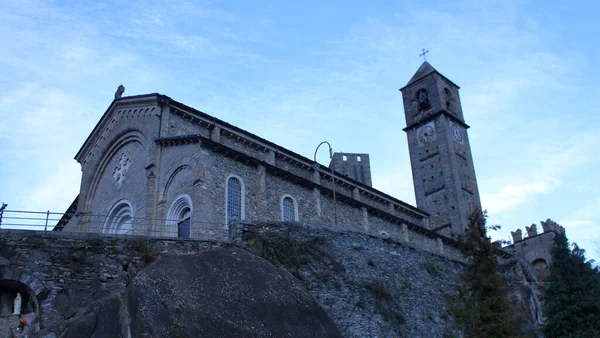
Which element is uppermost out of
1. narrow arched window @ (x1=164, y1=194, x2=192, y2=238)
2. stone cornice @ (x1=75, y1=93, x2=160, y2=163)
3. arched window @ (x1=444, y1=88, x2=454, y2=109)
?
arched window @ (x1=444, y1=88, x2=454, y2=109)

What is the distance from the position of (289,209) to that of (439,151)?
960 inches

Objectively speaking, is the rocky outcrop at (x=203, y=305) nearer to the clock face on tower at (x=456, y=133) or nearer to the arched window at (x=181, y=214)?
the arched window at (x=181, y=214)

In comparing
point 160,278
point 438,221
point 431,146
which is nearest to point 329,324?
point 160,278

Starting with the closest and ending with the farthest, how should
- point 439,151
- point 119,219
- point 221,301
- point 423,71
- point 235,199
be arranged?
point 221,301 < point 235,199 < point 119,219 < point 439,151 < point 423,71

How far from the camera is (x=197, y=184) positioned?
82.7 feet

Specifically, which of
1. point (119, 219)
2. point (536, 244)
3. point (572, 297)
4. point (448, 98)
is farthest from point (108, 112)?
point (536, 244)

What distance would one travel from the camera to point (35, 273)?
15.4 meters

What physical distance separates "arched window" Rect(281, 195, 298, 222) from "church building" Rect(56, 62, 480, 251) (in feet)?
0.17

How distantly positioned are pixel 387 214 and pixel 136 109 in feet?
50.6

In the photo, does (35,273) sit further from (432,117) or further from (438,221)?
(432,117)

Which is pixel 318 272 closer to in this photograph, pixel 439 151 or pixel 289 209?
pixel 289 209

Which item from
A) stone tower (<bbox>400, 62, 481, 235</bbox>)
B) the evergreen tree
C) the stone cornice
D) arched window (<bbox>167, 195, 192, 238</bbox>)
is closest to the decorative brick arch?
the stone cornice

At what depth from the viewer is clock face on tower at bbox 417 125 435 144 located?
51.4 meters

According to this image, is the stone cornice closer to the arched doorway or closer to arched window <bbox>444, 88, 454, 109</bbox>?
the arched doorway
